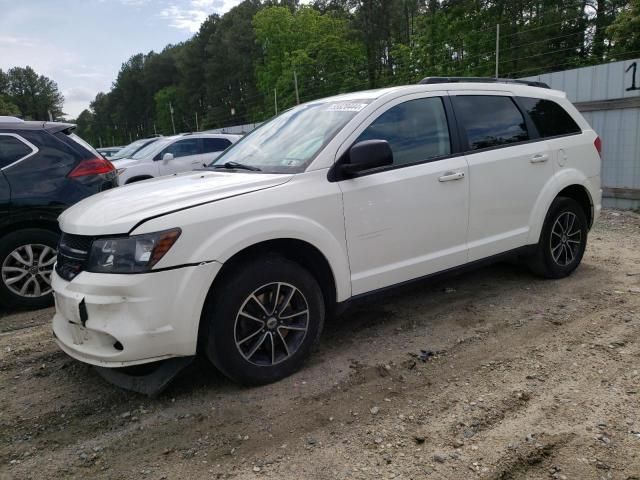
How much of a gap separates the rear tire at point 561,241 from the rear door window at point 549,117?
651 millimetres

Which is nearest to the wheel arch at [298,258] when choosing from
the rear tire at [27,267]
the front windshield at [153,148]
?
the rear tire at [27,267]

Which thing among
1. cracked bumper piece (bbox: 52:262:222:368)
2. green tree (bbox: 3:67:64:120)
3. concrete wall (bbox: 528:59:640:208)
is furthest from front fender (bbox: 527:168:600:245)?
green tree (bbox: 3:67:64:120)

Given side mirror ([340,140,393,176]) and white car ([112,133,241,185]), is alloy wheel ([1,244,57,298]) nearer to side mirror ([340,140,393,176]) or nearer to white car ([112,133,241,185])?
side mirror ([340,140,393,176])

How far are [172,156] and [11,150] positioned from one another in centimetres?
595

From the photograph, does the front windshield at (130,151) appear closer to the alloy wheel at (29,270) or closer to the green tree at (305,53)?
the alloy wheel at (29,270)

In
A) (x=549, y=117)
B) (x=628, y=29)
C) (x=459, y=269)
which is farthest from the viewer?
(x=628, y=29)

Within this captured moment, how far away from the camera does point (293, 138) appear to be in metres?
3.86

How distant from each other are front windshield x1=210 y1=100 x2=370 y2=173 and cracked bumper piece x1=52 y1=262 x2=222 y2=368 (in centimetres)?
106

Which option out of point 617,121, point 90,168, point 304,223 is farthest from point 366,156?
point 617,121

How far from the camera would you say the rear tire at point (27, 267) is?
193 inches

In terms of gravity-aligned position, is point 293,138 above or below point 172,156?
above

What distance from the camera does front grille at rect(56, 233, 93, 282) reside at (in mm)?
3023

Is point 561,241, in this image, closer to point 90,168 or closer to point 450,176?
point 450,176

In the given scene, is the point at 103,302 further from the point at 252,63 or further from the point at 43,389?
the point at 252,63
